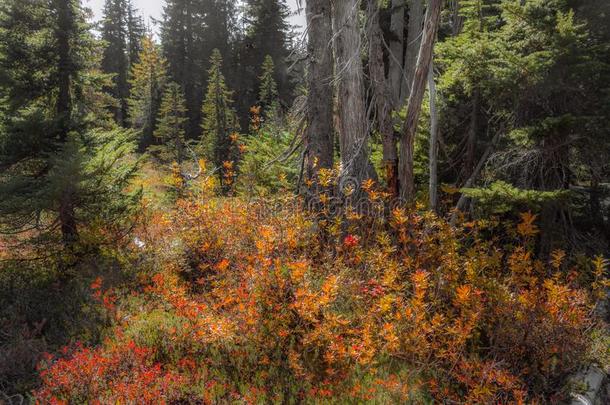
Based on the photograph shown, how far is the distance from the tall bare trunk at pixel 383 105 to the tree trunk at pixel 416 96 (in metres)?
0.20

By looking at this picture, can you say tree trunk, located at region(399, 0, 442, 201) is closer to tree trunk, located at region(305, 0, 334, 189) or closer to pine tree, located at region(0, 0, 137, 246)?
tree trunk, located at region(305, 0, 334, 189)

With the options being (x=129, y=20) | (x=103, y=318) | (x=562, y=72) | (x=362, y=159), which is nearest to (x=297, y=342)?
(x=103, y=318)

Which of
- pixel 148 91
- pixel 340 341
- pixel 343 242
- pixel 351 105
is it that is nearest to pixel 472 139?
pixel 351 105

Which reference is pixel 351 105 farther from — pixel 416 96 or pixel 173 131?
pixel 173 131

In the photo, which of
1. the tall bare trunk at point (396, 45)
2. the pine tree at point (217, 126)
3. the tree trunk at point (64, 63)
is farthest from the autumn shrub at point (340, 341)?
the pine tree at point (217, 126)

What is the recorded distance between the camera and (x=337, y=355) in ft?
13.7

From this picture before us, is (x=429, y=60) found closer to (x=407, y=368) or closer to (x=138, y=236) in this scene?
(x=407, y=368)

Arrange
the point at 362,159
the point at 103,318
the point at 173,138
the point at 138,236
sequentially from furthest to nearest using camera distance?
1. the point at 173,138
2. the point at 138,236
3. the point at 362,159
4. the point at 103,318

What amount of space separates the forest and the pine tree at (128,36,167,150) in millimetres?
27519

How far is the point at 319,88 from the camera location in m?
7.13

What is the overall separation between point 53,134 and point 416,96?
6.44 metres

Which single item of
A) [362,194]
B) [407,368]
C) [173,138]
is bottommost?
[407,368]

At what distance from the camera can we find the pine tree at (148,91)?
34.8 m

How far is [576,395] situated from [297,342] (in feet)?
9.78
